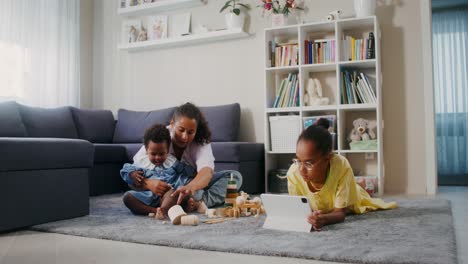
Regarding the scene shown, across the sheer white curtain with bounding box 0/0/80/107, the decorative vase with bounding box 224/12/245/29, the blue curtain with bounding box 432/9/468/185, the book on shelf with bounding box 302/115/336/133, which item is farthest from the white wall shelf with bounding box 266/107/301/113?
the blue curtain with bounding box 432/9/468/185

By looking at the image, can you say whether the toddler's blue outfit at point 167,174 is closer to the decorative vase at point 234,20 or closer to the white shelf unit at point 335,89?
the white shelf unit at point 335,89

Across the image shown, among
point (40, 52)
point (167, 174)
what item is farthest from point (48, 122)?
point (167, 174)

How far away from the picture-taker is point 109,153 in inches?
139

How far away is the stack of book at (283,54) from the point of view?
367cm

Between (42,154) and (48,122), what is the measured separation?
6.31ft

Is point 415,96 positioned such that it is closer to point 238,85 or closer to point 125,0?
point 238,85

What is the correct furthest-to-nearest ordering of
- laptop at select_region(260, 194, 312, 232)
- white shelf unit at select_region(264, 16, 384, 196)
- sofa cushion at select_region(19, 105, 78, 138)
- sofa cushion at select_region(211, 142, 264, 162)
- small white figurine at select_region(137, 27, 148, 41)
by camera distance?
small white figurine at select_region(137, 27, 148, 41) < sofa cushion at select_region(19, 105, 78, 138) < white shelf unit at select_region(264, 16, 384, 196) < sofa cushion at select_region(211, 142, 264, 162) < laptop at select_region(260, 194, 312, 232)

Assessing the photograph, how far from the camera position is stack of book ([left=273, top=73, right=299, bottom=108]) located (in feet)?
12.0

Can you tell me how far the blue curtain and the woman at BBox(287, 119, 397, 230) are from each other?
3.75 meters

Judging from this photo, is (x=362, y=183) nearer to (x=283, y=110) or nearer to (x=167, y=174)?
(x=283, y=110)

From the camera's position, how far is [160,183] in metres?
2.21

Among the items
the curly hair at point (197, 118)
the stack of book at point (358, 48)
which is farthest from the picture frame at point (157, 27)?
the curly hair at point (197, 118)

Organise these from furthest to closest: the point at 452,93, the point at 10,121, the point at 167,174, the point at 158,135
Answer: the point at 452,93 < the point at 10,121 < the point at 167,174 < the point at 158,135

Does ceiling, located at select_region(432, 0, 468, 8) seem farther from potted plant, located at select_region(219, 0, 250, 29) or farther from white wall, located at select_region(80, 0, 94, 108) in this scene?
white wall, located at select_region(80, 0, 94, 108)
